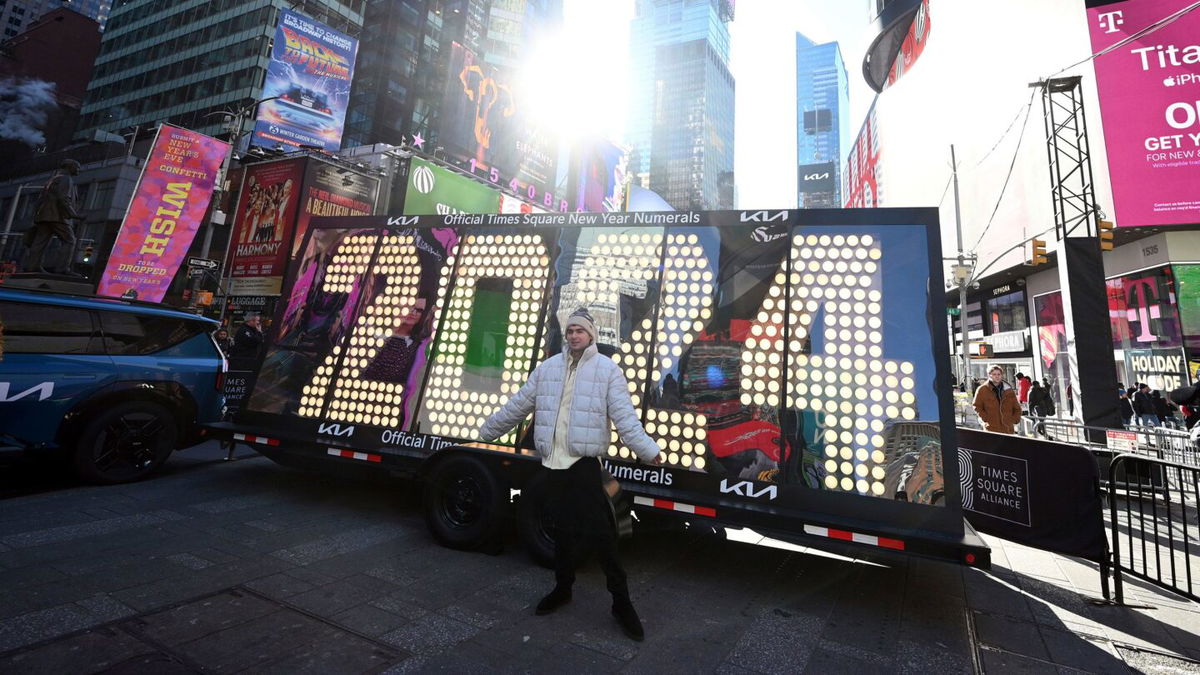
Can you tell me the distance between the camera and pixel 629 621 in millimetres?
3230

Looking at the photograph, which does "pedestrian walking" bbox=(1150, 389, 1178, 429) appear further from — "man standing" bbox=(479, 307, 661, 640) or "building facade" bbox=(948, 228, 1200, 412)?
"man standing" bbox=(479, 307, 661, 640)

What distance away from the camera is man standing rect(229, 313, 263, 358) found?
406 inches

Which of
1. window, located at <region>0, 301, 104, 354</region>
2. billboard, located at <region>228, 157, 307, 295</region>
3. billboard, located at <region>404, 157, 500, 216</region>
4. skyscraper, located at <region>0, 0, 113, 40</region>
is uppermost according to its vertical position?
skyscraper, located at <region>0, 0, 113, 40</region>

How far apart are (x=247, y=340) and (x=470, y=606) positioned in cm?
959

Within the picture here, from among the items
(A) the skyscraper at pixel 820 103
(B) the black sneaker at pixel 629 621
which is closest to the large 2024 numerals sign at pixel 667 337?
(B) the black sneaker at pixel 629 621

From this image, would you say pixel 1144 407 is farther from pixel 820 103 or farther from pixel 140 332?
pixel 820 103

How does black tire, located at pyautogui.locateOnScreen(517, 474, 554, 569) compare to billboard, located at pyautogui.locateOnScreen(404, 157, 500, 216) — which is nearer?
black tire, located at pyautogui.locateOnScreen(517, 474, 554, 569)

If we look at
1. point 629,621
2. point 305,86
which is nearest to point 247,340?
point 629,621

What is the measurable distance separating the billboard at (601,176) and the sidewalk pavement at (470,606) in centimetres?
4059

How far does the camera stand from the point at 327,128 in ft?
94.1

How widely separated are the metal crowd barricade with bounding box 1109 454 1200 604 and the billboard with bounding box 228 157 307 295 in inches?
1178

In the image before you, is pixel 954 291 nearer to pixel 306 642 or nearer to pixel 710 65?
pixel 306 642

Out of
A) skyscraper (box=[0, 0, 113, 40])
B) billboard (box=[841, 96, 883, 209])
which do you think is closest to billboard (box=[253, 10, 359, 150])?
billboard (box=[841, 96, 883, 209])

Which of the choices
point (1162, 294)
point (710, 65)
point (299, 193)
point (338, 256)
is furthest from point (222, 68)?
point (710, 65)
